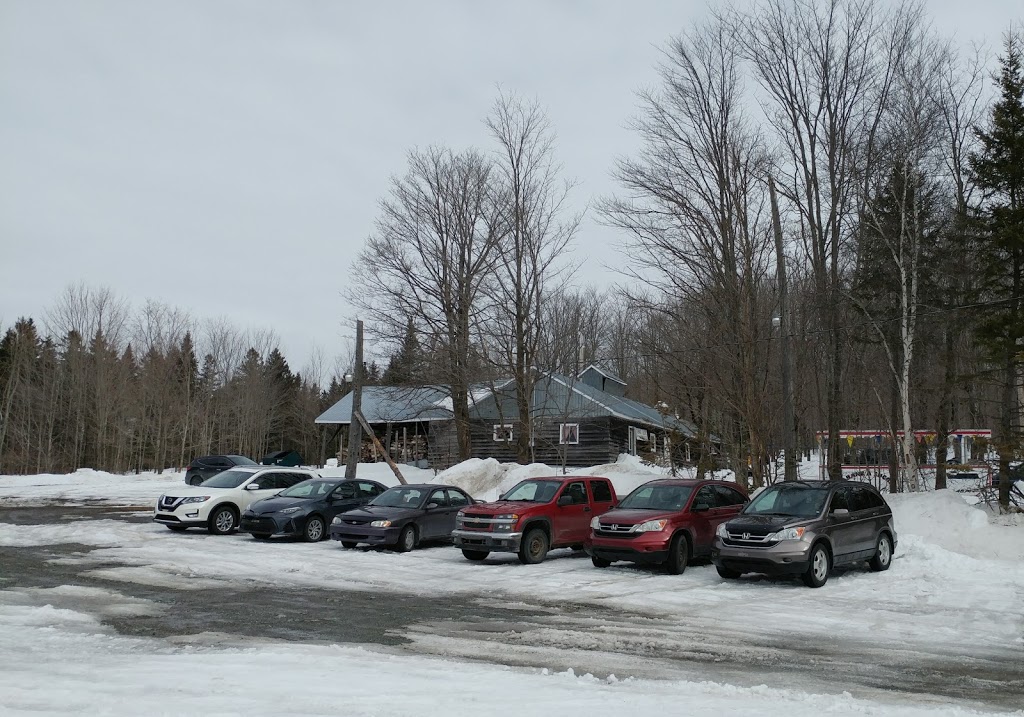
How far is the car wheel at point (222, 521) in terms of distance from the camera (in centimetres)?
2119

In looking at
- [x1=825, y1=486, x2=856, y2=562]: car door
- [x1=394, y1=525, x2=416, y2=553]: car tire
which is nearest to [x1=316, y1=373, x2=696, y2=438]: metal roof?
[x1=394, y1=525, x2=416, y2=553]: car tire

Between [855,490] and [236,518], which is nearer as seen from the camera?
[855,490]

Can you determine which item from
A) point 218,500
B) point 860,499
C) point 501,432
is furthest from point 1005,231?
point 501,432

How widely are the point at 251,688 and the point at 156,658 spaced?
174cm

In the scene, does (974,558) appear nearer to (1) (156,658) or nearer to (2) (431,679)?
(2) (431,679)

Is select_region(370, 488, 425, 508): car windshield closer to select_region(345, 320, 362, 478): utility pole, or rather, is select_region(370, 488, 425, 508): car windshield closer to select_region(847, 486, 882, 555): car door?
select_region(847, 486, 882, 555): car door

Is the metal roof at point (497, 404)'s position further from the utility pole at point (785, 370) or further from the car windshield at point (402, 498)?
the car windshield at point (402, 498)

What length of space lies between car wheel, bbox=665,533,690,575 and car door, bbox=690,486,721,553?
0.42m

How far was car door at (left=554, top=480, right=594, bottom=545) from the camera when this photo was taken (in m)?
17.3

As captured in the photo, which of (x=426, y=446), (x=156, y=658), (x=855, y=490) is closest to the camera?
(x=156, y=658)

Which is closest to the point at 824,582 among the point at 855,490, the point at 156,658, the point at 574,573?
the point at 855,490

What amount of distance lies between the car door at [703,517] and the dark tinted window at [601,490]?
266 centimetres

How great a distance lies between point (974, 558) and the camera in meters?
16.5

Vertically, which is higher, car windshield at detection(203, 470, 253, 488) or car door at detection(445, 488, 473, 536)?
car windshield at detection(203, 470, 253, 488)
